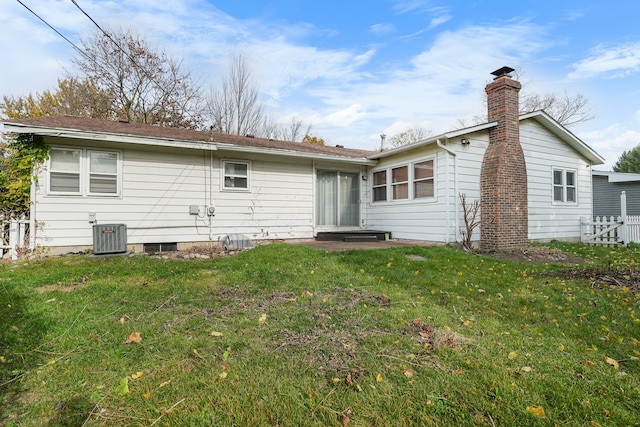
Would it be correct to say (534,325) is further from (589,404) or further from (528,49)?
(528,49)

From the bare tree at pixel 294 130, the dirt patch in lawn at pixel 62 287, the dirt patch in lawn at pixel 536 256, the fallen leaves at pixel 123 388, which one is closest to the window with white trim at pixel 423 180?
the dirt patch in lawn at pixel 536 256

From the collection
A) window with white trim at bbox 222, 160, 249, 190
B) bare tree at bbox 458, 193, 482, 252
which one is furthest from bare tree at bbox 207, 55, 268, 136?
bare tree at bbox 458, 193, 482, 252

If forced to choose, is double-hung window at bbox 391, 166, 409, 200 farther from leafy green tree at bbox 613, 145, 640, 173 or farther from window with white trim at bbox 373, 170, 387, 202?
leafy green tree at bbox 613, 145, 640, 173

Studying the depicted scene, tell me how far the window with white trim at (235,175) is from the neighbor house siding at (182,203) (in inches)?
5.8

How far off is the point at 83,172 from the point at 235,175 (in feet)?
12.3

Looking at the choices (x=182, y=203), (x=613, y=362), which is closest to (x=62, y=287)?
(x=182, y=203)

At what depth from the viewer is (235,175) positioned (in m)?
9.90

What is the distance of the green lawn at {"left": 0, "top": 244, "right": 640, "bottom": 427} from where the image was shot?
6.56 feet

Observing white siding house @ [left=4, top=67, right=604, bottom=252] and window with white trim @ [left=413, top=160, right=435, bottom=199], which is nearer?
white siding house @ [left=4, top=67, right=604, bottom=252]

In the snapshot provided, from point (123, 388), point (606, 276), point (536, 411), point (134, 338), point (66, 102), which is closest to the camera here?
point (536, 411)

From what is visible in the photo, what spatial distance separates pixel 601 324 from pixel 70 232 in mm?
10096

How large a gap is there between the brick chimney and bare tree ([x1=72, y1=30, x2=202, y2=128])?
1697cm

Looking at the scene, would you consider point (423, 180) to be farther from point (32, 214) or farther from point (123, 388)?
point (32, 214)

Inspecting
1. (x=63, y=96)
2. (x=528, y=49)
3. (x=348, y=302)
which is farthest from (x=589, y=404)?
(x=63, y=96)
